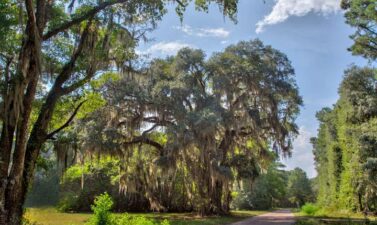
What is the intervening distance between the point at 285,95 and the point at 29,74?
19135 mm

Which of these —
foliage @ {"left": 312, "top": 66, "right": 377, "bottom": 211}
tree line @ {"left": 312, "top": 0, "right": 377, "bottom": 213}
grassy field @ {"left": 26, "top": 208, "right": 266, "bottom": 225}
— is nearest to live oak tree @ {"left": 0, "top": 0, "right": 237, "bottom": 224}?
grassy field @ {"left": 26, "top": 208, "right": 266, "bottom": 225}

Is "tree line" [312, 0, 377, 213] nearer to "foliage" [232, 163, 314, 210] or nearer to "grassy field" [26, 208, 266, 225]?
"foliage" [232, 163, 314, 210]

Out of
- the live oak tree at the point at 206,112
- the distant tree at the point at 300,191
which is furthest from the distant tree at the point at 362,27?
the distant tree at the point at 300,191

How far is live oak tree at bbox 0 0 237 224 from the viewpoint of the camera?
8797mm

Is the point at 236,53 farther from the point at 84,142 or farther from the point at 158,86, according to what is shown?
the point at 84,142

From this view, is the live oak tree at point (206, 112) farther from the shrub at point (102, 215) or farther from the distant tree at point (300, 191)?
the distant tree at point (300, 191)

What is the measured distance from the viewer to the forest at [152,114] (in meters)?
9.96

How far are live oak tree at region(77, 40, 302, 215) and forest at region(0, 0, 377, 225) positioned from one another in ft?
→ 0.27

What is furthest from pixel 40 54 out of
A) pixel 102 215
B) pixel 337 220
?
pixel 337 220

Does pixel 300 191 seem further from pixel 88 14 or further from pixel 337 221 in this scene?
pixel 88 14

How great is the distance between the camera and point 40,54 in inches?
352

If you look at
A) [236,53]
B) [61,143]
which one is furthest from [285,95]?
[61,143]

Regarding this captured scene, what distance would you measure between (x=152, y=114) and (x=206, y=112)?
12.2 ft

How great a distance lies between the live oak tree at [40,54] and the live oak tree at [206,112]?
971 cm
